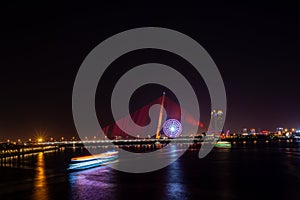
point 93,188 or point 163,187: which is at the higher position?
point 93,188

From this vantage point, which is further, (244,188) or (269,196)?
(244,188)

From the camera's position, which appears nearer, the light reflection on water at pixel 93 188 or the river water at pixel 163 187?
Answer: the river water at pixel 163 187

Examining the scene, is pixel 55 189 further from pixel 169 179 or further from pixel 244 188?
pixel 244 188

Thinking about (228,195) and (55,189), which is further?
(55,189)

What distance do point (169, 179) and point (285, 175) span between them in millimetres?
7632

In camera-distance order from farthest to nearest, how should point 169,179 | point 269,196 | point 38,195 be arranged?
point 169,179 < point 38,195 < point 269,196

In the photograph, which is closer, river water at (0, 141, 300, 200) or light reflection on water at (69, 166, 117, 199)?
river water at (0, 141, 300, 200)

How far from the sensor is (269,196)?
Answer: 562 inches

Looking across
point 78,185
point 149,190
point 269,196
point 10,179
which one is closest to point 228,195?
point 269,196

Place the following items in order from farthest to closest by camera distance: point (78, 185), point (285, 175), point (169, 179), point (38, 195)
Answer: point (285, 175), point (169, 179), point (78, 185), point (38, 195)

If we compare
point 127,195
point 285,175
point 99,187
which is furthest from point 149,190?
point 285,175

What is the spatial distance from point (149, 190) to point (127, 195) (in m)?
1.44

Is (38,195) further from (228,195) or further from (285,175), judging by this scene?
(285,175)

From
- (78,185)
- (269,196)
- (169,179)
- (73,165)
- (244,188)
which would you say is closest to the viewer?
(269,196)
